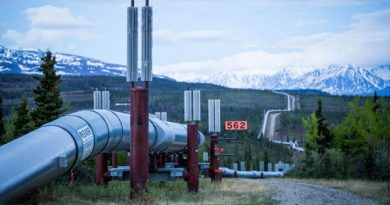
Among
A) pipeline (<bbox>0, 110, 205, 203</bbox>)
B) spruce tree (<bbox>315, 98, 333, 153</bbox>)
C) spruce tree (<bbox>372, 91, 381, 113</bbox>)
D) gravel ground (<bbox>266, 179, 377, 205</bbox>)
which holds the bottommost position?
gravel ground (<bbox>266, 179, 377, 205</bbox>)

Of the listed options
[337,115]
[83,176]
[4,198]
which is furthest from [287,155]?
[4,198]

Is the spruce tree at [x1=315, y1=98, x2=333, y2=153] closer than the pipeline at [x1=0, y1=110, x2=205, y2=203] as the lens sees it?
No

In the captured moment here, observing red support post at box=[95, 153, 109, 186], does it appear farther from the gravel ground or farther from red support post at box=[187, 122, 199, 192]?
the gravel ground

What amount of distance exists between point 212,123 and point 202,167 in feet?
7.26

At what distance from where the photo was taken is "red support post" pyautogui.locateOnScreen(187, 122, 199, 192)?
2375 centimetres

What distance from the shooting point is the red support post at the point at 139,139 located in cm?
1867

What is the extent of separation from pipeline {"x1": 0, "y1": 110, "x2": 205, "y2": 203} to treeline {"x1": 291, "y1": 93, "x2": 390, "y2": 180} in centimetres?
2236

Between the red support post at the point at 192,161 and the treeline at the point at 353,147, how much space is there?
1800 centimetres

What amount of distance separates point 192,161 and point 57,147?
8.55 m

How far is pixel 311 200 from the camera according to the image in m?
21.8

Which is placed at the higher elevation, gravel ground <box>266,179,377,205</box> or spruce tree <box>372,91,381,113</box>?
spruce tree <box>372,91,381,113</box>

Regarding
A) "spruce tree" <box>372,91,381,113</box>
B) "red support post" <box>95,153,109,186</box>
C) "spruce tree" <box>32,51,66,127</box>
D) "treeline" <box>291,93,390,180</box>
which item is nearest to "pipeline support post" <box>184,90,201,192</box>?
"red support post" <box>95,153,109,186</box>

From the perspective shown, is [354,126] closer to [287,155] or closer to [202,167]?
[202,167]

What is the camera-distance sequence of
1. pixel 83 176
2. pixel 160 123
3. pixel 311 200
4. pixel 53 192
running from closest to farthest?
pixel 53 192, pixel 311 200, pixel 160 123, pixel 83 176
